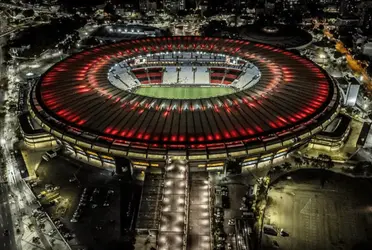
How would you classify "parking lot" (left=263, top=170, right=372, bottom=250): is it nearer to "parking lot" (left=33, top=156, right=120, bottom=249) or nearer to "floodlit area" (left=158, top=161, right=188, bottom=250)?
"floodlit area" (left=158, top=161, right=188, bottom=250)

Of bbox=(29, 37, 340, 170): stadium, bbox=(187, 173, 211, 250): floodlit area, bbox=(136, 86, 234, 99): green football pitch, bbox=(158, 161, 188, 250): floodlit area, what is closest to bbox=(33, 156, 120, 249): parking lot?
bbox=(29, 37, 340, 170): stadium

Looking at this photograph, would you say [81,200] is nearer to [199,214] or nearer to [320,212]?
[199,214]

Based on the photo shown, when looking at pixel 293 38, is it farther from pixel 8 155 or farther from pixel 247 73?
pixel 8 155

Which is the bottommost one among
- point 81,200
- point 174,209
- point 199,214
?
point 81,200

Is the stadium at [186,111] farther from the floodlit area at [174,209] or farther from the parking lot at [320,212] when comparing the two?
the parking lot at [320,212]

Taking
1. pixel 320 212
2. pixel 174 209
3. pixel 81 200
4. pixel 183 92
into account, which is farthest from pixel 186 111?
pixel 320 212

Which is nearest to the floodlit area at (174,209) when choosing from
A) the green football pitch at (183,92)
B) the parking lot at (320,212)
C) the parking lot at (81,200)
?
the parking lot at (81,200)
